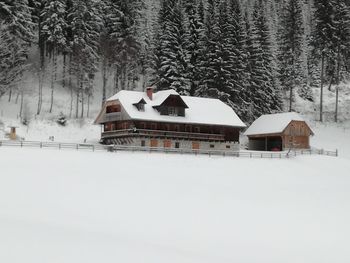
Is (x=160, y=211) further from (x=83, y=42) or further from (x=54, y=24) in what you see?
(x=54, y=24)

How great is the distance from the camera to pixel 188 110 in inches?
2105

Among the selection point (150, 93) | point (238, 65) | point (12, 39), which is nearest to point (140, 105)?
point (150, 93)

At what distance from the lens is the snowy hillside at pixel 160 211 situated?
683 inches

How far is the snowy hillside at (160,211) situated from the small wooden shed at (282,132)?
16211 millimetres

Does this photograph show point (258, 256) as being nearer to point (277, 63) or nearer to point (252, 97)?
point (252, 97)

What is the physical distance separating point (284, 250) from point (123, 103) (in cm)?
3199

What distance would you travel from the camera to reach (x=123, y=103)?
4938 cm

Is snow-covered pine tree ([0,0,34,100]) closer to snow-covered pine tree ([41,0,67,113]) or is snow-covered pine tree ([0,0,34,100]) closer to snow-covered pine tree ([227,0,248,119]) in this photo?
snow-covered pine tree ([41,0,67,113])

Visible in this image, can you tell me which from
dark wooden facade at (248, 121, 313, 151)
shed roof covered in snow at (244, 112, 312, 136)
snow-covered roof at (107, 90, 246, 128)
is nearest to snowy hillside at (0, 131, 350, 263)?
snow-covered roof at (107, 90, 246, 128)

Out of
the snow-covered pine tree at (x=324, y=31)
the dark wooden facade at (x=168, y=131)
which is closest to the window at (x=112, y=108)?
the dark wooden facade at (x=168, y=131)

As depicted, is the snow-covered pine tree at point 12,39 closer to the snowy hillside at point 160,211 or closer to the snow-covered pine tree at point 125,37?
the snow-covered pine tree at point 125,37

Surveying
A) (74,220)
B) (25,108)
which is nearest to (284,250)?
(74,220)

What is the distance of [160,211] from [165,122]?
26119 mm

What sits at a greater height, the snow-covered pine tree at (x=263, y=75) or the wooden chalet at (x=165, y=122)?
the snow-covered pine tree at (x=263, y=75)
